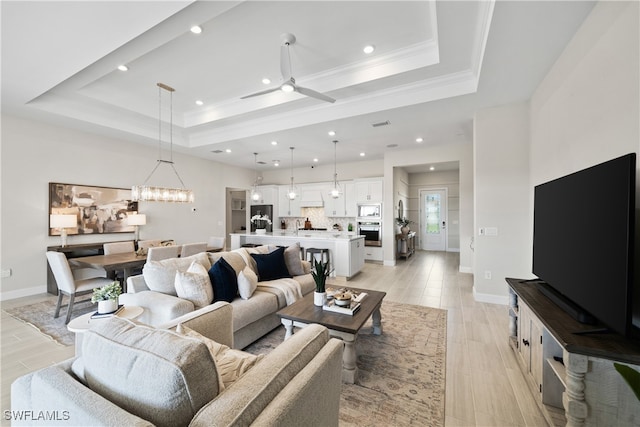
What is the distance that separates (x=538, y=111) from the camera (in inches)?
131

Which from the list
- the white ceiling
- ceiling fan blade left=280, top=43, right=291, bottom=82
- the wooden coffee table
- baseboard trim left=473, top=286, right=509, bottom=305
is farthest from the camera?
baseboard trim left=473, top=286, right=509, bottom=305

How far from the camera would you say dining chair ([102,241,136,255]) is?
4566mm

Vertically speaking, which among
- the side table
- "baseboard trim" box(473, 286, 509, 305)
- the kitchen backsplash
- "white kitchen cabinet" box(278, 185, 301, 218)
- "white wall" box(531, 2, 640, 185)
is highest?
"white wall" box(531, 2, 640, 185)

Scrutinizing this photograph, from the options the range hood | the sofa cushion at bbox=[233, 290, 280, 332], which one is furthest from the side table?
the range hood

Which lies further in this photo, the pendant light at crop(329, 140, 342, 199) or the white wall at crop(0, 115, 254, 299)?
the pendant light at crop(329, 140, 342, 199)

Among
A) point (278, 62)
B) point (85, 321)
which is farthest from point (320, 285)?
point (278, 62)

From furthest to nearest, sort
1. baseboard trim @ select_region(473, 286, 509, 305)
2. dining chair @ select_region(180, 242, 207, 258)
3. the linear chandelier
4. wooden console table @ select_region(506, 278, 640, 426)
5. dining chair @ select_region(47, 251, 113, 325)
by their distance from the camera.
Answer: dining chair @ select_region(180, 242, 207, 258), the linear chandelier, baseboard trim @ select_region(473, 286, 509, 305), dining chair @ select_region(47, 251, 113, 325), wooden console table @ select_region(506, 278, 640, 426)

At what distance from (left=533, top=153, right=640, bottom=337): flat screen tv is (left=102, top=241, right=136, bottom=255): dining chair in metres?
6.04

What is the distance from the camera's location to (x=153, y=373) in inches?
33.1

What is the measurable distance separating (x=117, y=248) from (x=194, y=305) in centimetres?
336

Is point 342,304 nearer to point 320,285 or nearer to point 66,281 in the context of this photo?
point 320,285

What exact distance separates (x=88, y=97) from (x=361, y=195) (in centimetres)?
620

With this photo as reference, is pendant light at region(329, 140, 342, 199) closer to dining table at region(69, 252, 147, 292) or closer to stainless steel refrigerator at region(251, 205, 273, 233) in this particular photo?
stainless steel refrigerator at region(251, 205, 273, 233)

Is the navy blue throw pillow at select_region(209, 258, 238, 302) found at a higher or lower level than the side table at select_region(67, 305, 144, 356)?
higher
